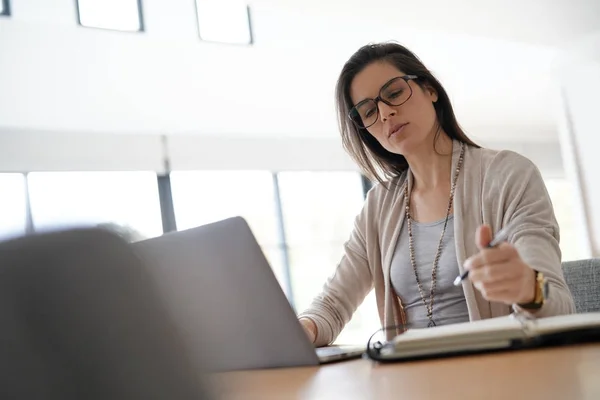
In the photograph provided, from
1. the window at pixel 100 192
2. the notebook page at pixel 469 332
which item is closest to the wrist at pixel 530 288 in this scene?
the notebook page at pixel 469 332

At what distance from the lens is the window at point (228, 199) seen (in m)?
7.32

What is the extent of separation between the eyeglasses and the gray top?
11.0 inches

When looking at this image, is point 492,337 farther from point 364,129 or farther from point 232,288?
point 364,129

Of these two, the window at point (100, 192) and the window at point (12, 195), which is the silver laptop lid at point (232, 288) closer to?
the window at point (100, 192)

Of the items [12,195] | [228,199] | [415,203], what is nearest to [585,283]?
[415,203]

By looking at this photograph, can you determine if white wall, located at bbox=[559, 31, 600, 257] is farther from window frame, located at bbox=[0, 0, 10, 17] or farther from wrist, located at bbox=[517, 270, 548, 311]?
wrist, located at bbox=[517, 270, 548, 311]

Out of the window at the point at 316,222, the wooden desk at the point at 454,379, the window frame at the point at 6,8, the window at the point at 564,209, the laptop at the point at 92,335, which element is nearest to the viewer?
the laptop at the point at 92,335

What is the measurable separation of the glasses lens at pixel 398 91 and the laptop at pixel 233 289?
789 mm

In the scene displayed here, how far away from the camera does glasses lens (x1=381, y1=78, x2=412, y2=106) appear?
1.60 meters

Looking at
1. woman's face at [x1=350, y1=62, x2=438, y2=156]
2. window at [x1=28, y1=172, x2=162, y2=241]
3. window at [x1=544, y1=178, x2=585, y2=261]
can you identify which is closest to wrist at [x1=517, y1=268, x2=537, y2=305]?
woman's face at [x1=350, y1=62, x2=438, y2=156]

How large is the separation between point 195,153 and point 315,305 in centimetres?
581

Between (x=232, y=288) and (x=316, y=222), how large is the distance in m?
7.47

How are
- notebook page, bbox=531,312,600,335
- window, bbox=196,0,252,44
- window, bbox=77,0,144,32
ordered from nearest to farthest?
notebook page, bbox=531,312,600,335
window, bbox=77,0,144,32
window, bbox=196,0,252,44

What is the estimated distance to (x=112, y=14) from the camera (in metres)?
5.56
